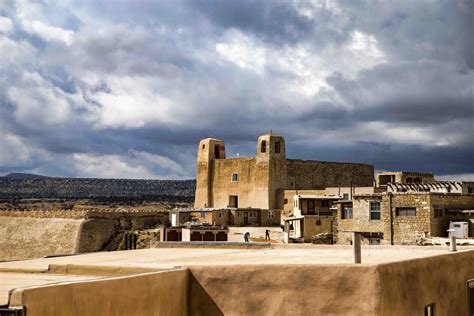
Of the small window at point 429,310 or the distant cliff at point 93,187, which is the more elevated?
the distant cliff at point 93,187

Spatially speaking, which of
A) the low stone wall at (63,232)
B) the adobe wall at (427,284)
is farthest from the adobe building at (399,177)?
the adobe wall at (427,284)

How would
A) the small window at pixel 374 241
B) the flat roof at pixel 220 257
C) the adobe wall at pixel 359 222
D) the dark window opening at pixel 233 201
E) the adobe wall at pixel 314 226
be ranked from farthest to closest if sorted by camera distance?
the dark window opening at pixel 233 201
the adobe wall at pixel 314 226
the adobe wall at pixel 359 222
the small window at pixel 374 241
the flat roof at pixel 220 257

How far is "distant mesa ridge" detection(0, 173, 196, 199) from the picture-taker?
14838 centimetres

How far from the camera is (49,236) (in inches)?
1989

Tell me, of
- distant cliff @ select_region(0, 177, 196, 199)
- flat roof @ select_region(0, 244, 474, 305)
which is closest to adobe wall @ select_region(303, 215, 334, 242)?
flat roof @ select_region(0, 244, 474, 305)

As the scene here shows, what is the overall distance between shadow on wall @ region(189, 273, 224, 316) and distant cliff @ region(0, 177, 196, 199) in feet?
440

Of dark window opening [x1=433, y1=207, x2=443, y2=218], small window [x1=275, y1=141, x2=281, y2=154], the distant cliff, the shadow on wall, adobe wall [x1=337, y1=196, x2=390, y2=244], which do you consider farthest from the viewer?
the distant cliff

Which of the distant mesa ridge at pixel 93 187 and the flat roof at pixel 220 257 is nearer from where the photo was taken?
the flat roof at pixel 220 257

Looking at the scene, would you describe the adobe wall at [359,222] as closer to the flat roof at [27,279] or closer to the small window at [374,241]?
the small window at [374,241]

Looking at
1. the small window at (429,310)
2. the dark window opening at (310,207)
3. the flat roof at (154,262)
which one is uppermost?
the dark window opening at (310,207)

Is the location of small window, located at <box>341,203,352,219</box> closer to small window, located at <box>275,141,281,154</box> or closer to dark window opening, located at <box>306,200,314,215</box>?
dark window opening, located at <box>306,200,314,215</box>

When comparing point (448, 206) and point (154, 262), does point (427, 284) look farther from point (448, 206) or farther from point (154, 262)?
point (448, 206)

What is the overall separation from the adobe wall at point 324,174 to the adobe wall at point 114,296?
144ft

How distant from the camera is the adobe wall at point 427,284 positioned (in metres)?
7.92
